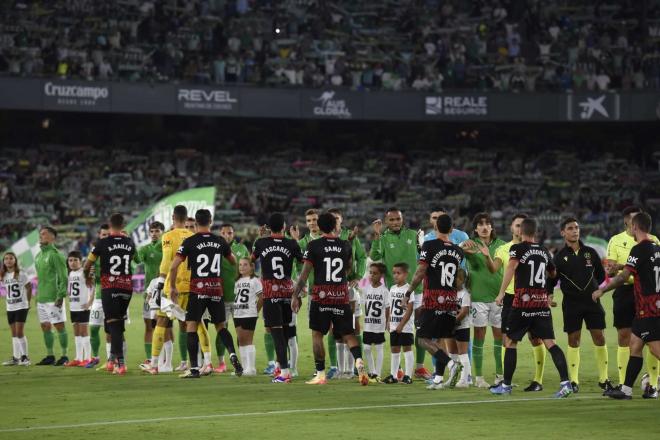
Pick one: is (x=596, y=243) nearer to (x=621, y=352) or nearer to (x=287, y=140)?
(x=287, y=140)

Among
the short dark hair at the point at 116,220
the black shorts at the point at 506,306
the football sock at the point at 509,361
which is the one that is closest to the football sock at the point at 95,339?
the short dark hair at the point at 116,220

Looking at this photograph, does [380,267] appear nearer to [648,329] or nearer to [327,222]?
[327,222]

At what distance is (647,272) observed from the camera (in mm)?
13258

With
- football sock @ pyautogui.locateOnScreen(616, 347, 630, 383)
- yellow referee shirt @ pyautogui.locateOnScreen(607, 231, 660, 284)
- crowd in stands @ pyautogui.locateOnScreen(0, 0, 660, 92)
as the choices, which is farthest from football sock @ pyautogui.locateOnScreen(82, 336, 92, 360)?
crowd in stands @ pyautogui.locateOnScreen(0, 0, 660, 92)

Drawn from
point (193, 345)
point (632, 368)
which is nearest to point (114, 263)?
point (193, 345)

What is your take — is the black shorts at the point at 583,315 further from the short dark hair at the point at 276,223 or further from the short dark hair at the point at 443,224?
the short dark hair at the point at 276,223

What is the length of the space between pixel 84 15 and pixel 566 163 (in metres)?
19.9

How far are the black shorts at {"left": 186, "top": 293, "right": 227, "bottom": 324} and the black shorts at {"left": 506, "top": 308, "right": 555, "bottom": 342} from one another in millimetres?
4125

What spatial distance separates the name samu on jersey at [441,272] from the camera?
14.3m

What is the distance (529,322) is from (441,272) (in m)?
1.22

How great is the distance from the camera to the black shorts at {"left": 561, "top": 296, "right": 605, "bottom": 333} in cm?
1448

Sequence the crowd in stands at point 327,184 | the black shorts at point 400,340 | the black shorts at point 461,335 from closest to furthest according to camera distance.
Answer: the black shorts at point 461,335 → the black shorts at point 400,340 → the crowd in stands at point 327,184

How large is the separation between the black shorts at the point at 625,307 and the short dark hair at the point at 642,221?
1420 millimetres

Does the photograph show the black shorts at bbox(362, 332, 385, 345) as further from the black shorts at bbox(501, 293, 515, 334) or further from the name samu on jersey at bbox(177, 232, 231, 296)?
the name samu on jersey at bbox(177, 232, 231, 296)
